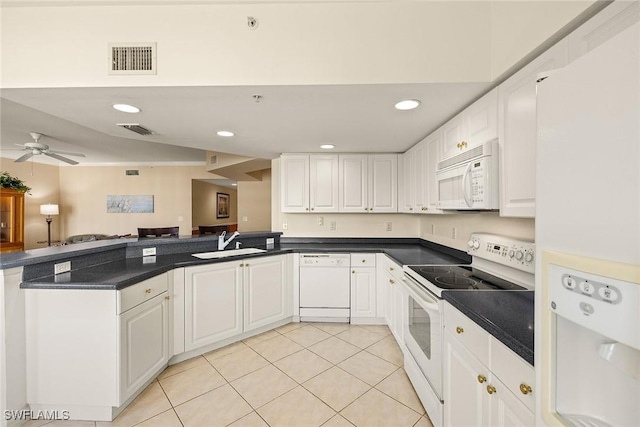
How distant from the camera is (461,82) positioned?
1583mm

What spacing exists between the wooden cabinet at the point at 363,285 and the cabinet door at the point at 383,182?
2.39 feet

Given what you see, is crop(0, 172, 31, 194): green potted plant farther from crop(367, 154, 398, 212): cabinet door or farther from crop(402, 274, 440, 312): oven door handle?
crop(402, 274, 440, 312): oven door handle

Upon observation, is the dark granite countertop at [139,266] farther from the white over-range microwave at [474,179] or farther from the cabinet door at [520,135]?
the cabinet door at [520,135]

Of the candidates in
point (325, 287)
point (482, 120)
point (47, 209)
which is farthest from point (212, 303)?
point (47, 209)

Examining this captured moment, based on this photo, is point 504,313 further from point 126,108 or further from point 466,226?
point 126,108

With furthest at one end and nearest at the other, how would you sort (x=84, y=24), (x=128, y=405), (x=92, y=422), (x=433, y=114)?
(x=433, y=114) → (x=128, y=405) → (x=92, y=422) → (x=84, y=24)

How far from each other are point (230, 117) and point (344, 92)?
101 cm

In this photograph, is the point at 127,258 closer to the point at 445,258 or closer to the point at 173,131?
the point at 173,131

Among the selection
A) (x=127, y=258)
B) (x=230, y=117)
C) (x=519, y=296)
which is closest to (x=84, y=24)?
(x=230, y=117)

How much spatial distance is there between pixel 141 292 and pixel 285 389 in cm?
128

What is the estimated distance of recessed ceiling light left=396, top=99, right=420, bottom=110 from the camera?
185 cm

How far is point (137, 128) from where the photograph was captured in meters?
2.38

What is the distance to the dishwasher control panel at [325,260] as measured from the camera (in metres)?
3.08

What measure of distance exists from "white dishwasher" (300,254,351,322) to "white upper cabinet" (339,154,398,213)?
29.9 inches
